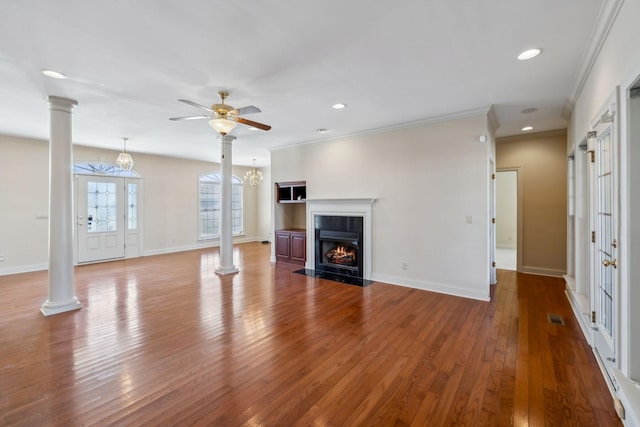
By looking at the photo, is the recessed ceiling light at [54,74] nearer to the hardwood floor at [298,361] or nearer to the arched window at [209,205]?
the hardwood floor at [298,361]

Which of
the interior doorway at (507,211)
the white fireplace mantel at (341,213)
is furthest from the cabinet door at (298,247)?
the interior doorway at (507,211)

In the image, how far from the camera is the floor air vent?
349 centimetres

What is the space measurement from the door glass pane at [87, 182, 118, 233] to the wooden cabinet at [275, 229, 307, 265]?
4353 mm

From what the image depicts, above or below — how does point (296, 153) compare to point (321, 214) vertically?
above

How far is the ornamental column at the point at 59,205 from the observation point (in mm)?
3795

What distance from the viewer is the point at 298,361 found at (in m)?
2.63

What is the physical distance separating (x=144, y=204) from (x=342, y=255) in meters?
5.86

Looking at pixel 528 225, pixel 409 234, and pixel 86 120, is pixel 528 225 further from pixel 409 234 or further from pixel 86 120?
pixel 86 120

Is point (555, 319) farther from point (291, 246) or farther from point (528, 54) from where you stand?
point (291, 246)

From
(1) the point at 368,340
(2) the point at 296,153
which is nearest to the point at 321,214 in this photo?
(2) the point at 296,153

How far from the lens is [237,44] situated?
99.4 inches

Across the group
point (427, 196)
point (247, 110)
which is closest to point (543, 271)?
point (427, 196)

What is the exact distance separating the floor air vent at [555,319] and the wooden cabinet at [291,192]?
187 inches

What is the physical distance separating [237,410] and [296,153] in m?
5.51
